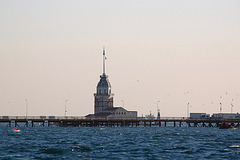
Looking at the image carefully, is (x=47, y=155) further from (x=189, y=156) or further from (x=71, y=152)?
(x=189, y=156)

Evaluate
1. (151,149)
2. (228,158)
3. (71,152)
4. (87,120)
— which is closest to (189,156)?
(228,158)

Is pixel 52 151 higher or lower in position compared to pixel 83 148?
lower

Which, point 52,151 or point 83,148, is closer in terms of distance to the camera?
point 52,151

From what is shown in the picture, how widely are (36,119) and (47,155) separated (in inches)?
4574

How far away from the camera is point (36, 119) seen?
188000 millimetres

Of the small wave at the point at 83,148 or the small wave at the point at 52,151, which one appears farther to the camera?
the small wave at the point at 83,148

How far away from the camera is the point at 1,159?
6869 cm

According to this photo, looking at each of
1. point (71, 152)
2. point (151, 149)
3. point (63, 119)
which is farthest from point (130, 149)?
Result: point (63, 119)

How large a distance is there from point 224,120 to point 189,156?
128m

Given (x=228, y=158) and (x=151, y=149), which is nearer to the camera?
(x=228, y=158)

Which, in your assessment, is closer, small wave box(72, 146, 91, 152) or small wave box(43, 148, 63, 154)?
small wave box(43, 148, 63, 154)

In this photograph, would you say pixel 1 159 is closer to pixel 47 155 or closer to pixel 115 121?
pixel 47 155

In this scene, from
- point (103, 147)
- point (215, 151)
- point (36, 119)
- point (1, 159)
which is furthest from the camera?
→ point (36, 119)

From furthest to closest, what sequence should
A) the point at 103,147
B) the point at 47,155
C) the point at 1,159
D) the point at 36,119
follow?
the point at 36,119 < the point at 103,147 < the point at 47,155 < the point at 1,159
